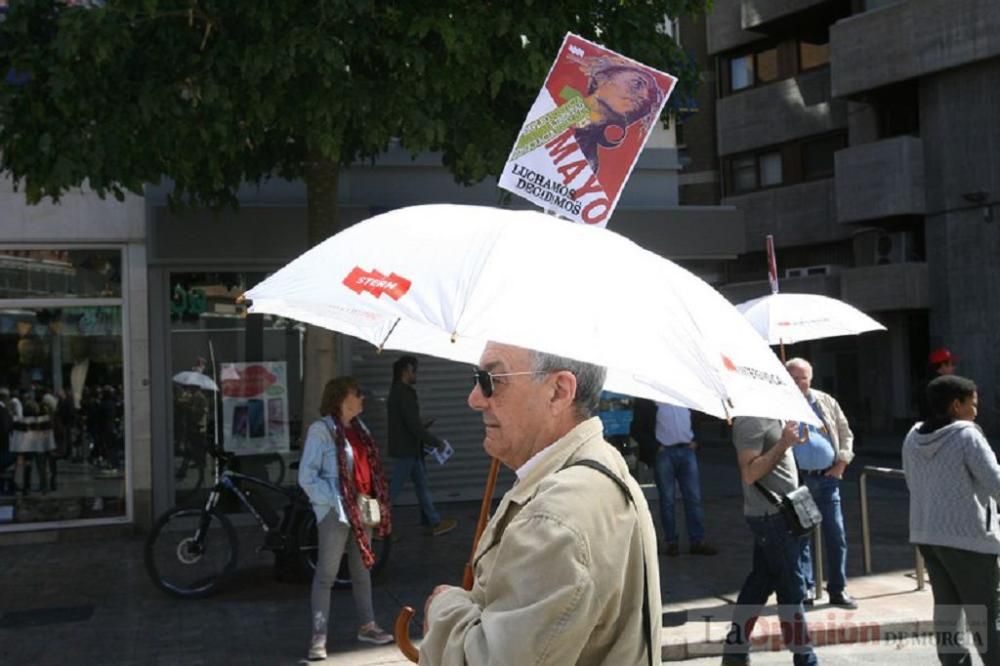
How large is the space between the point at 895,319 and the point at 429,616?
97.2 feet

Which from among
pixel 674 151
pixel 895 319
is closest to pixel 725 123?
pixel 895 319

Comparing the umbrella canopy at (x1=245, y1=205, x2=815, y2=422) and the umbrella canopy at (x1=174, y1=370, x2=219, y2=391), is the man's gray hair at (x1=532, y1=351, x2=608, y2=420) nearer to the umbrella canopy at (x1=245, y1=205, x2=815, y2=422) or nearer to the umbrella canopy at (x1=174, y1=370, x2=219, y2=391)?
the umbrella canopy at (x1=245, y1=205, x2=815, y2=422)

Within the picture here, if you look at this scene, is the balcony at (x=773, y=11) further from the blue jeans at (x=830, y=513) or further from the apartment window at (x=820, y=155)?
the blue jeans at (x=830, y=513)

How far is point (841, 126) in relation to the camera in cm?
3203

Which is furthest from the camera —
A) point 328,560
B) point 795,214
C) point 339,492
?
point 795,214

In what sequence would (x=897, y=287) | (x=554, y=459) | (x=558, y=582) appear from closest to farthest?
1. (x=558, y=582)
2. (x=554, y=459)
3. (x=897, y=287)

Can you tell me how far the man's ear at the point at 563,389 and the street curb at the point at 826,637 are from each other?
17.4 ft

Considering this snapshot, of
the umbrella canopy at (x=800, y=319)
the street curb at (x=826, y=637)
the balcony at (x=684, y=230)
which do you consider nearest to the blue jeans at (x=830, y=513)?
the street curb at (x=826, y=637)

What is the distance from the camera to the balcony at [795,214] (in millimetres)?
32219

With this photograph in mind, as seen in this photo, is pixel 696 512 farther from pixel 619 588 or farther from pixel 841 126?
pixel 841 126

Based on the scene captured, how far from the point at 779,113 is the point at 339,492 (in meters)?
28.7

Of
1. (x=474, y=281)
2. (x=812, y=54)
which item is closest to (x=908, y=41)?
(x=812, y=54)

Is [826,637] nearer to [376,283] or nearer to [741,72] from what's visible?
[376,283]

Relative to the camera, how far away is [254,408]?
13.2m
